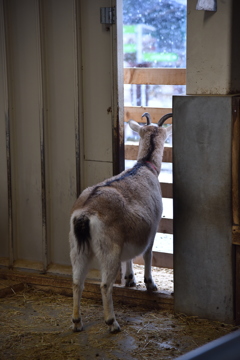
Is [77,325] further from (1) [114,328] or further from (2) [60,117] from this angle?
(2) [60,117]

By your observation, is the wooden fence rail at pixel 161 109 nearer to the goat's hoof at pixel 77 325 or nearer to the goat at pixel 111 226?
the goat at pixel 111 226

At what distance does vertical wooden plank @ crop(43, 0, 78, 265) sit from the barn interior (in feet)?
0.04

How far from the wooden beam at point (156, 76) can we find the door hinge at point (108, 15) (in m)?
1.36

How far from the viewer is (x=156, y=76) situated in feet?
20.6

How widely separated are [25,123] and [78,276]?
210cm

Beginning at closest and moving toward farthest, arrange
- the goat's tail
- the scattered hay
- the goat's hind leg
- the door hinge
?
the scattered hay → the goat's tail → the goat's hind leg → the door hinge

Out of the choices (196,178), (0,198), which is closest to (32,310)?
(0,198)

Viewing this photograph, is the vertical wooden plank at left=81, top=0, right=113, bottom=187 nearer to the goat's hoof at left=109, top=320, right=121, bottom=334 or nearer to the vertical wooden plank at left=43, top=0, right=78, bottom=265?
the vertical wooden plank at left=43, top=0, right=78, bottom=265

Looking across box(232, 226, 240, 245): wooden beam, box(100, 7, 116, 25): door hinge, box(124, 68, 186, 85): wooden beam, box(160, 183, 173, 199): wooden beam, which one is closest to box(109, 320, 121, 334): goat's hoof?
box(232, 226, 240, 245): wooden beam

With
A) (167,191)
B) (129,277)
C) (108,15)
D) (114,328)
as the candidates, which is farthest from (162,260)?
(108,15)

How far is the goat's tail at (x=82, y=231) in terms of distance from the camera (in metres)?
4.14

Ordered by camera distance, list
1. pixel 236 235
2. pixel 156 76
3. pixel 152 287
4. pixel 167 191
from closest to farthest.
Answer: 1. pixel 236 235
2. pixel 152 287
3. pixel 167 191
4. pixel 156 76

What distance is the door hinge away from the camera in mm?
5020

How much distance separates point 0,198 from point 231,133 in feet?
9.59
